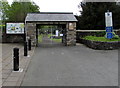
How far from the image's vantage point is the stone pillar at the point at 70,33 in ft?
65.0

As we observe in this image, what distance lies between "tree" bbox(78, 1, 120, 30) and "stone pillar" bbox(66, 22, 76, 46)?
11.0 meters

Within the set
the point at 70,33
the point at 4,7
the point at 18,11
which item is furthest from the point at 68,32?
the point at 4,7

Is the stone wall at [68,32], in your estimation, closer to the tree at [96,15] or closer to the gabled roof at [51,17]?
the gabled roof at [51,17]

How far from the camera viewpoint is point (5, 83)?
5.66m

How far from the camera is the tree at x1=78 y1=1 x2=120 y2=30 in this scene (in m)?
29.9

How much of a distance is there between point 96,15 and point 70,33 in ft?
40.3

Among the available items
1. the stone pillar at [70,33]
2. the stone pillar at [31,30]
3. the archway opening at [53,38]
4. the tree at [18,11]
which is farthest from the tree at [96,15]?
the stone pillar at [31,30]

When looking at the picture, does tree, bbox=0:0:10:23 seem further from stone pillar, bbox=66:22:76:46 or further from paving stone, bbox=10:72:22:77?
paving stone, bbox=10:72:22:77

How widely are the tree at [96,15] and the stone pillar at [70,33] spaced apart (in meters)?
11.0

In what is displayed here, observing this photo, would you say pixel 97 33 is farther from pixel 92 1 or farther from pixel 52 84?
pixel 52 84

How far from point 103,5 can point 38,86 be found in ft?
88.3

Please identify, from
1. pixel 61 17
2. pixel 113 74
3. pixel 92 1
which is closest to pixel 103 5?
pixel 92 1

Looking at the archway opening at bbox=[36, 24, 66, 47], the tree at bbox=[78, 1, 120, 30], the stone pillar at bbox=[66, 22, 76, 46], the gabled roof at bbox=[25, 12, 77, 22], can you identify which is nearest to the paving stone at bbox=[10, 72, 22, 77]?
the gabled roof at bbox=[25, 12, 77, 22]

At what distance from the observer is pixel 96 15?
100ft
